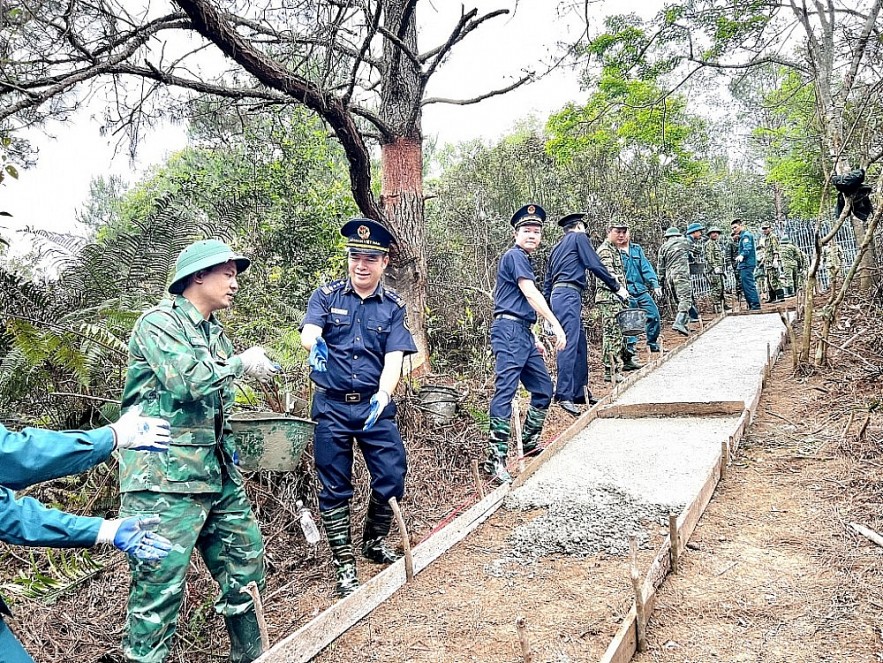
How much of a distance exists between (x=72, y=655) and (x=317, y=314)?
6.92 feet

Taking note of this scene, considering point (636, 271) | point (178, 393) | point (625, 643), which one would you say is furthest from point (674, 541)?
point (636, 271)

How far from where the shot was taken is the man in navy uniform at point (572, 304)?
691 cm

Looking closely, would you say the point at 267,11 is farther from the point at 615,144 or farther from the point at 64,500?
the point at 615,144

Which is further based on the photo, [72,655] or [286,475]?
[286,475]

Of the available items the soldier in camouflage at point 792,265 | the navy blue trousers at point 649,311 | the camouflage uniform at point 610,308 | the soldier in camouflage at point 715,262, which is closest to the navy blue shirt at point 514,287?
the camouflage uniform at point 610,308

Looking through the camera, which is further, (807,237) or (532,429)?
(807,237)

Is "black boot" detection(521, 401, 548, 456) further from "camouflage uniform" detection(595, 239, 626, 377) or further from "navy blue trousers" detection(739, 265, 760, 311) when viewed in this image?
"navy blue trousers" detection(739, 265, 760, 311)

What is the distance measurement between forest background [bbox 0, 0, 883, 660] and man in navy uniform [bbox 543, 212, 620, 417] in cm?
98

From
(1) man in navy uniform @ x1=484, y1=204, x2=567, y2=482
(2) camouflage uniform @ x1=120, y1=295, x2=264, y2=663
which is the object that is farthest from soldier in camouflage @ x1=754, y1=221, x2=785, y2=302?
(2) camouflage uniform @ x1=120, y1=295, x2=264, y2=663

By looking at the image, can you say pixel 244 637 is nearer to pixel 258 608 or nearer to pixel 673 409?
pixel 258 608

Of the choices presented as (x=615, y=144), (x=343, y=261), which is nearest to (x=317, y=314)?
(x=343, y=261)

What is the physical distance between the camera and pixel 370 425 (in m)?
3.80

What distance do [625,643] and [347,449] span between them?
180cm

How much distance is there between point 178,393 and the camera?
2.79 metres
